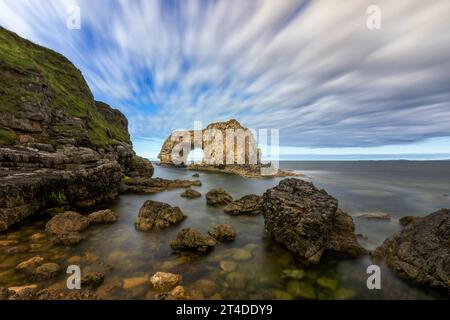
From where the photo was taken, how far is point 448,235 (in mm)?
10672

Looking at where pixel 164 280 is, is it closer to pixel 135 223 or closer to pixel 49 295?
pixel 49 295

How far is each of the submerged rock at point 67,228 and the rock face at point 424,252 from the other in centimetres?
2025

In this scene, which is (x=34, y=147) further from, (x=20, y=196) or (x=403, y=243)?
(x=403, y=243)

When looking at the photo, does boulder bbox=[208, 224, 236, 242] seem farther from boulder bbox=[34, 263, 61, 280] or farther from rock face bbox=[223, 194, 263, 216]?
boulder bbox=[34, 263, 61, 280]

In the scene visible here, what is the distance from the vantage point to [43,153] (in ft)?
73.0

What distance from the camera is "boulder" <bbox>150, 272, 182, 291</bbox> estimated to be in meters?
9.38

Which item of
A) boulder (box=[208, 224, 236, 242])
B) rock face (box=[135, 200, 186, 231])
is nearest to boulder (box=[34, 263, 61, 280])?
rock face (box=[135, 200, 186, 231])

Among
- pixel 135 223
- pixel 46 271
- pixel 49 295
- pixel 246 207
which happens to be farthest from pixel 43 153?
pixel 246 207

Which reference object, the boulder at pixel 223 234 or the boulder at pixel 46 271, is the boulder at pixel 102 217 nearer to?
the boulder at pixel 46 271

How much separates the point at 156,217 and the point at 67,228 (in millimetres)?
6721

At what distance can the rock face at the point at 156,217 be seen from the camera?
58.2 ft

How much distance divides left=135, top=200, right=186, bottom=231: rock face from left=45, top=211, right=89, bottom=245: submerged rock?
13.9 ft

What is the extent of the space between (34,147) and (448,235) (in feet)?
122
